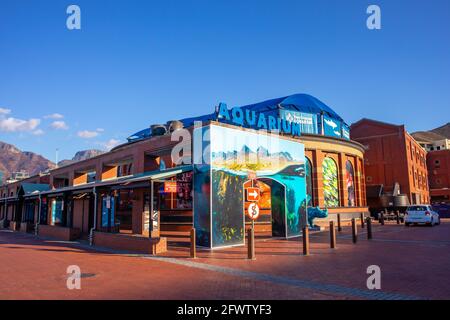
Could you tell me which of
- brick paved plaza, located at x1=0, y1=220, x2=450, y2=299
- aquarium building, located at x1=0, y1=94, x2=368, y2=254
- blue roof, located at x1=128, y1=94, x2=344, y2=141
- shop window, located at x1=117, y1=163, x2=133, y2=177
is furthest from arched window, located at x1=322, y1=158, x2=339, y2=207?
shop window, located at x1=117, y1=163, x2=133, y2=177

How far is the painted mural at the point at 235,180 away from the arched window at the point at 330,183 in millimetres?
10115

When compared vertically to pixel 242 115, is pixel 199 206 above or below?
below

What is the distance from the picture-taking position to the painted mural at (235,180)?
1513cm

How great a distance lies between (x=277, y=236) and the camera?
61.8 ft

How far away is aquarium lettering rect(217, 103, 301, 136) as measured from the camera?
18.5 meters

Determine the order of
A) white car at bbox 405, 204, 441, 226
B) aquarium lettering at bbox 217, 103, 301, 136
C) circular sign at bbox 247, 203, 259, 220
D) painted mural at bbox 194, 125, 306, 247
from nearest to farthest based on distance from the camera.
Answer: circular sign at bbox 247, 203, 259, 220 < painted mural at bbox 194, 125, 306, 247 < aquarium lettering at bbox 217, 103, 301, 136 < white car at bbox 405, 204, 441, 226

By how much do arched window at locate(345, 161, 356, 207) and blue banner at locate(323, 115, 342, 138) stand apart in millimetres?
3056

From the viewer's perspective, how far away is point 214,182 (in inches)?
597

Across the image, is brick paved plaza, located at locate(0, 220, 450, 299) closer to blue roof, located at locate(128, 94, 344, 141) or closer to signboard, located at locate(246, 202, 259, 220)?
signboard, located at locate(246, 202, 259, 220)

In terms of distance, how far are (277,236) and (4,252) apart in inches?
512

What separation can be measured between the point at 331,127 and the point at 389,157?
65.2 ft
